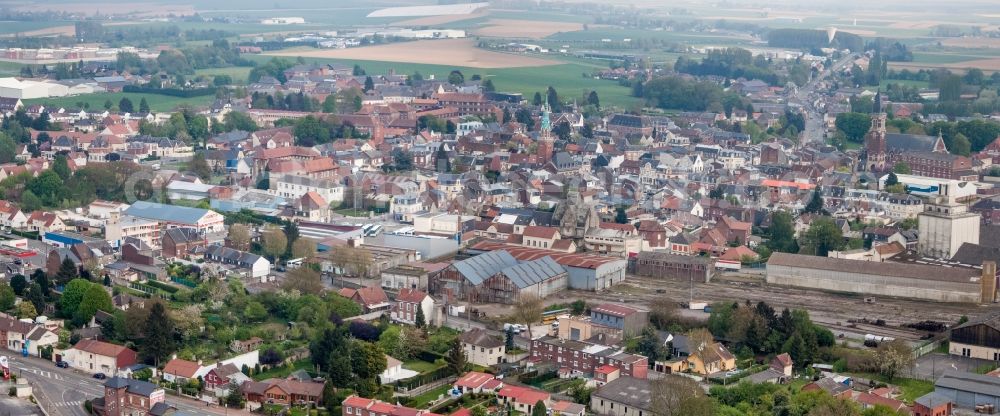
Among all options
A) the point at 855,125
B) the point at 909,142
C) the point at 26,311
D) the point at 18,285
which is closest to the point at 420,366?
the point at 26,311

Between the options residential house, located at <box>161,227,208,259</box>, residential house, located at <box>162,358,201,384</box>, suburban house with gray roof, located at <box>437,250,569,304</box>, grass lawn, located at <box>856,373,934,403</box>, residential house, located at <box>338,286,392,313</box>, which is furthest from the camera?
residential house, located at <box>161,227,208,259</box>

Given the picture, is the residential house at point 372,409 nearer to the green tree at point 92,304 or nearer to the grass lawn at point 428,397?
the grass lawn at point 428,397

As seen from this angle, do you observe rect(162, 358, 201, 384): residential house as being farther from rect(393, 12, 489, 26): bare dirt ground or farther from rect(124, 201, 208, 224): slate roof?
rect(393, 12, 489, 26): bare dirt ground

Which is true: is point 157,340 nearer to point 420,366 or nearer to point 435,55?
point 420,366

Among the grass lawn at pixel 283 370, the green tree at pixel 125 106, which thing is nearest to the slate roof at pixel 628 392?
the grass lawn at pixel 283 370

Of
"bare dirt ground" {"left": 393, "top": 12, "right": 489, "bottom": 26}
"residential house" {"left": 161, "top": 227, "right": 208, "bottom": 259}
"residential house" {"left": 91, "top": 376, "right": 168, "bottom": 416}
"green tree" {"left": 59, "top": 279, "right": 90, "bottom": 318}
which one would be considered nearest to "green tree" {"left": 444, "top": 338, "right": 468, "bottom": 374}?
"residential house" {"left": 91, "top": 376, "right": 168, "bottom": 416}

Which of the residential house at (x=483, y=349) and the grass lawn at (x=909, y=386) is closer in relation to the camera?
the grass lawn at (x=909, y=386)
